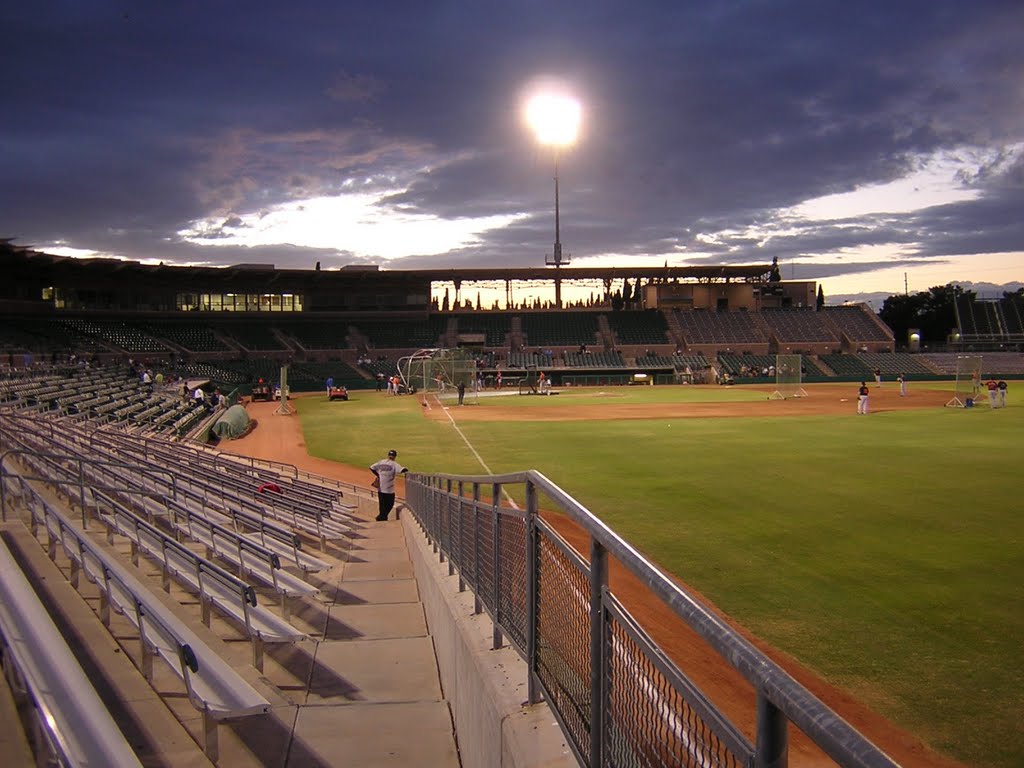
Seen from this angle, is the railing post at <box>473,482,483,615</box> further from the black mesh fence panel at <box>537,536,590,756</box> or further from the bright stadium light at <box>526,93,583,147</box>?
the bright stadium light at <box>526,93,583,147</box>

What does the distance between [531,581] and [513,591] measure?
60cm

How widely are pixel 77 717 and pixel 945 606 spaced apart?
367 inches

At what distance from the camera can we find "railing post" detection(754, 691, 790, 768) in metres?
1.75

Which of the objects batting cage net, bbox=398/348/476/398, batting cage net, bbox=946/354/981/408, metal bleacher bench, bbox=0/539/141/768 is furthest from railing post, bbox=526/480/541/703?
batting cage net, bbox=398/348/476/398

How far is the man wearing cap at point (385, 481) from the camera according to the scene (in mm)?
16281

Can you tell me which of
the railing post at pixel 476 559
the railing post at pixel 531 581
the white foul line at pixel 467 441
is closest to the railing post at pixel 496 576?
the railing post at pixel 476 559

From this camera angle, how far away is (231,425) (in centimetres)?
3397

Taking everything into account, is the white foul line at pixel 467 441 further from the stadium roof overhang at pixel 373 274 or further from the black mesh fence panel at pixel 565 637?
the stadium roof overhang at pixel 373 274

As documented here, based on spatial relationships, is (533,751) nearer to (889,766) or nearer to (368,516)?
(889,766)

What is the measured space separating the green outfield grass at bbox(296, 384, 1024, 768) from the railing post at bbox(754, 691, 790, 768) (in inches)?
219

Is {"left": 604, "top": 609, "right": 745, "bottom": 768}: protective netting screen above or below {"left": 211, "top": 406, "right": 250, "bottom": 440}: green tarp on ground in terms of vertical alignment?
above

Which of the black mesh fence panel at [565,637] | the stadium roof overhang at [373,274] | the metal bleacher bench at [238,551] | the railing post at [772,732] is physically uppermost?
the stadium roof overhang at [373,274]

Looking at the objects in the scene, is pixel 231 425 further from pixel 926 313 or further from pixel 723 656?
pixel 926 313

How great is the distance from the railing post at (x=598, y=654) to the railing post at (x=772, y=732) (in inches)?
51.6
